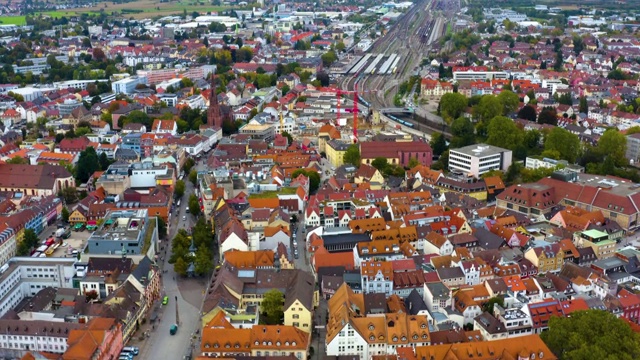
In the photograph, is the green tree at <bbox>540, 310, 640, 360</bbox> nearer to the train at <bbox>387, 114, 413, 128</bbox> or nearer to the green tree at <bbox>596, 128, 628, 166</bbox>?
the green tree at <bbox>596, 128, 628, 166</bbox>

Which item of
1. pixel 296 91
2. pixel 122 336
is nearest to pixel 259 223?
pixel 122 336

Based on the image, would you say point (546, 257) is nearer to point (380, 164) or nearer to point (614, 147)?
point (380, 164)

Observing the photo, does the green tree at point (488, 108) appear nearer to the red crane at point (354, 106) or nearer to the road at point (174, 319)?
the red crane at point (354, 106)

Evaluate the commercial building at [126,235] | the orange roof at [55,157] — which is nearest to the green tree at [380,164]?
the commercial building at [126,235]

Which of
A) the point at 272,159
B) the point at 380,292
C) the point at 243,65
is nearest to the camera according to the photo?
the point at 380,292

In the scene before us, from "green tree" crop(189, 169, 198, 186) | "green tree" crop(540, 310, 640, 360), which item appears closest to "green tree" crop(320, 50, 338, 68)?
"green tree" crop(189, 169, 198, 186)

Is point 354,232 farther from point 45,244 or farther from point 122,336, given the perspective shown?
point 45,244

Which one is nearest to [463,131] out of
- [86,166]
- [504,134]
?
[504,134]
